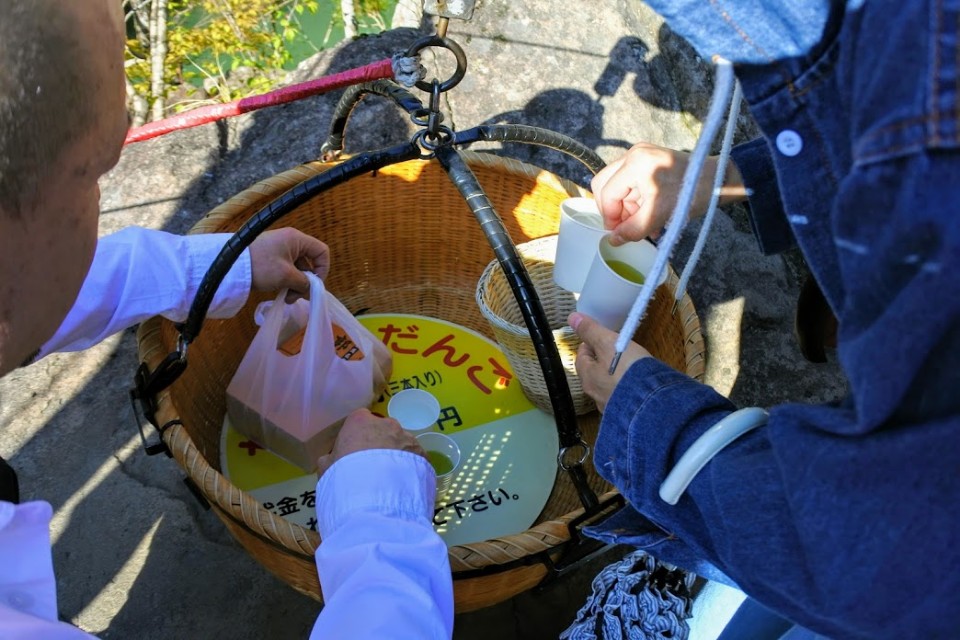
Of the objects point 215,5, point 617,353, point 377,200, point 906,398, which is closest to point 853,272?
point 906,398

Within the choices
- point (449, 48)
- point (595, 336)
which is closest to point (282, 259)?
point (449, 48)


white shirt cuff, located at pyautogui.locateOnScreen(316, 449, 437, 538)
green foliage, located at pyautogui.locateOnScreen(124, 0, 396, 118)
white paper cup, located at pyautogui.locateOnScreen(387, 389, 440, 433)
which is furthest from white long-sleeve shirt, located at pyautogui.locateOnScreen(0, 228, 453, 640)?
green foliage, located at pyautogui.locateOnScreen(124, 0, 396, 118)

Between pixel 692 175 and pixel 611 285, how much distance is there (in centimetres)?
46

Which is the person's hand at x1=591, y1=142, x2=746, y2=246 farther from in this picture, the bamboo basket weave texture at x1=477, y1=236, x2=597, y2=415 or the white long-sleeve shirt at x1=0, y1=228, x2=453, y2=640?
the white long-sleeve shirt at x1=0, y1=228, x2=453, y2=640

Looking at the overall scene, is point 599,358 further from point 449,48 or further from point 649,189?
point 449,48

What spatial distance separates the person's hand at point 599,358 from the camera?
83 cm

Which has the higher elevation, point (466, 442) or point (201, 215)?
point (201, 215)

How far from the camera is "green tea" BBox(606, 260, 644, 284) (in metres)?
1.17

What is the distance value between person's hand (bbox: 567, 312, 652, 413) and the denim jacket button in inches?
12.6

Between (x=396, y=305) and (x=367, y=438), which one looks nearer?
(x=367, y=438)

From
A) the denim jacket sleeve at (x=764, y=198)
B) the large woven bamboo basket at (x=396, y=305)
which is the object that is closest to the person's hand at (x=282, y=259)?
the large woven bamboo basket at (x=396, y=305)

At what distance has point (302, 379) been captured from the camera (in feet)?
3.95

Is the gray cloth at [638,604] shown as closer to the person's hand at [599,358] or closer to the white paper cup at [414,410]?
the person's hand at [599,358]

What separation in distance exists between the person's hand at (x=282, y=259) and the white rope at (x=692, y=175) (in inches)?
25.3
